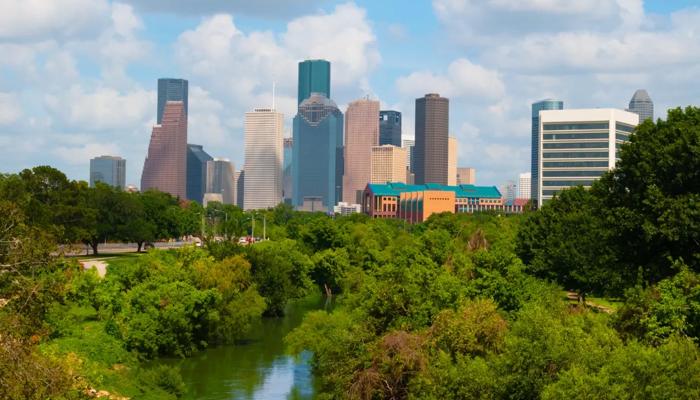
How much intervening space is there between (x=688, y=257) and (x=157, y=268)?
40.1m

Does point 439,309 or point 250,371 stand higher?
point 439,309

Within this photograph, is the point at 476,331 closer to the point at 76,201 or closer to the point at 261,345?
the point at 261,345

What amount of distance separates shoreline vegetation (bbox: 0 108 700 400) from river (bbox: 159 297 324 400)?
161 cm

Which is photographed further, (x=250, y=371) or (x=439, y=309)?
(x=250, y=371)

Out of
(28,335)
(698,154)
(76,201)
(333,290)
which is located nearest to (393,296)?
(698,154)

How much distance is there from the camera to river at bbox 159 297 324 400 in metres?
55.1

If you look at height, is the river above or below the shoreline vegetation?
below

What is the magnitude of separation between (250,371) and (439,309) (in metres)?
21.2

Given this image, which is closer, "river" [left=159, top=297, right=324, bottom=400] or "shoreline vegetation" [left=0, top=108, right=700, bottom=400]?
"shoreline vegetation" [left=0, top=108, right=700, bottom=400]

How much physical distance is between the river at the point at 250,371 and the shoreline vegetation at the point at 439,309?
1.61 metres

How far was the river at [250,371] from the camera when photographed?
181 feet

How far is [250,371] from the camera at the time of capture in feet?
205

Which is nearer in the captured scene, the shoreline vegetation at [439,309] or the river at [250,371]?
the shoreline vegetation at [439,309]

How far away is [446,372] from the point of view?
34688 mm
